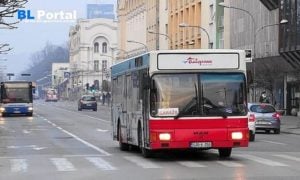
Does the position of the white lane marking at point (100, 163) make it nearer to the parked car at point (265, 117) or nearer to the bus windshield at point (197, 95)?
the bus windshield at point (197, 95)

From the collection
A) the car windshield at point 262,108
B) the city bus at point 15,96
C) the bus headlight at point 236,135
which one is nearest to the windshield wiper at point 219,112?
the bus headlight at point 236,135

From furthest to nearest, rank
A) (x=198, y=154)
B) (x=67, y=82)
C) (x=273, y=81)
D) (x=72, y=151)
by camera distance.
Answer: (x=67, y=82) < (x=273, y=81) < (x=72, y=151) < (x=198, y=154)

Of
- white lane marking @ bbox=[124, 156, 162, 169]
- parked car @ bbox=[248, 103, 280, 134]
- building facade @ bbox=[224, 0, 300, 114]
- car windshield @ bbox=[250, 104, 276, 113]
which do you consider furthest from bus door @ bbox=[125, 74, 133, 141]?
building facade @ bbox=[224, 0, 300, 114]

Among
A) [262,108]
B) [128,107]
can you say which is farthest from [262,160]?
[262,108]

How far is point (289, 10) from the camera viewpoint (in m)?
58.8

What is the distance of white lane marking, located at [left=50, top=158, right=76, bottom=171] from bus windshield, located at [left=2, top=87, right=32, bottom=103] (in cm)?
4000

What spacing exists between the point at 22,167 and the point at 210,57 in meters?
5.30

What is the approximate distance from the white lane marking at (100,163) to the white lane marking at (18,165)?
1642 millimetres

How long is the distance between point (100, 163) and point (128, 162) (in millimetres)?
712

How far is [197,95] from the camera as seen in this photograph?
18.6 metres

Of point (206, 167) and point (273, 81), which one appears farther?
point (273, 81)

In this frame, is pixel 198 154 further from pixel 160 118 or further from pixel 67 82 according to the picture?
pixel 67 82

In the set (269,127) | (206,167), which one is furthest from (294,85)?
(206,167)

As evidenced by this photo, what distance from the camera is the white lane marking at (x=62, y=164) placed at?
17.1m
